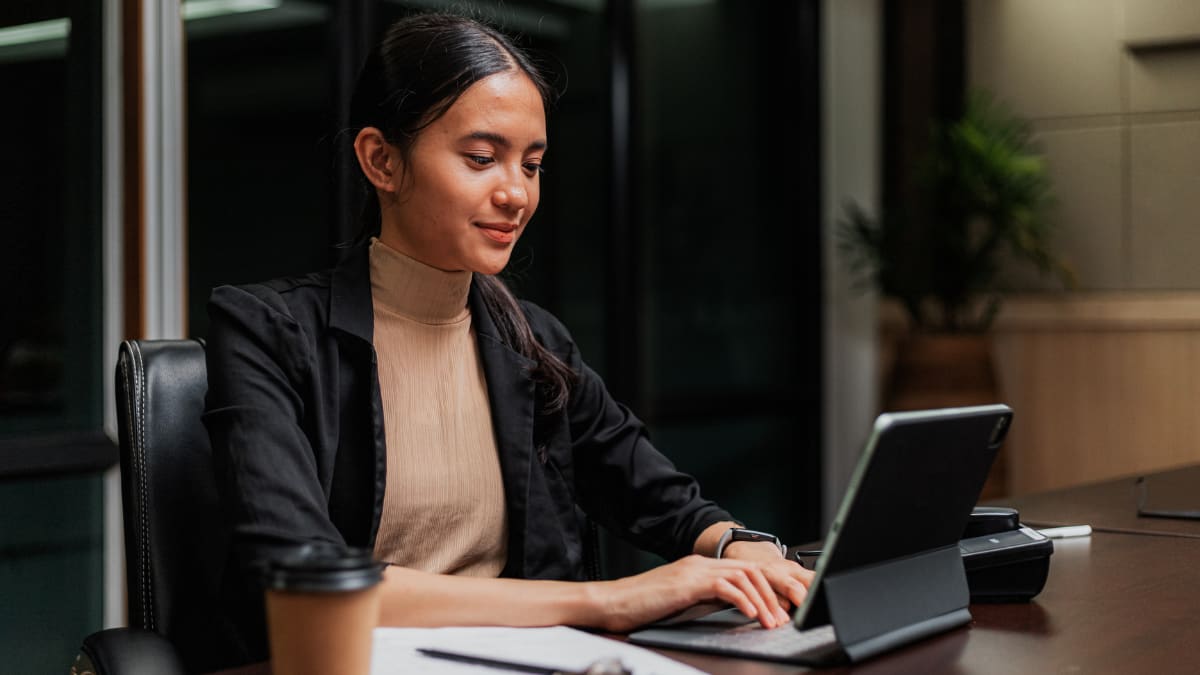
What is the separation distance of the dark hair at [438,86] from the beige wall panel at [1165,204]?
3.95 metres

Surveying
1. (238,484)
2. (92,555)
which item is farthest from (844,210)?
(238,484)

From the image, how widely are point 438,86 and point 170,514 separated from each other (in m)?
0.57

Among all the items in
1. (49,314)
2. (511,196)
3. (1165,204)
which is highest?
(1165,204)

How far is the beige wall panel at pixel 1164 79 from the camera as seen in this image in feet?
16.5

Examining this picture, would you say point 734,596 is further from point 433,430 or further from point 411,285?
point 411,285

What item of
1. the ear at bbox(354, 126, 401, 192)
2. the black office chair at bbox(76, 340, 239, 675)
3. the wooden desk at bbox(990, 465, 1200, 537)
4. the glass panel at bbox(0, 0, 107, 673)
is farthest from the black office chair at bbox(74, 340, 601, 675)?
the glass panel at bbox(0, 0, 107, 673)

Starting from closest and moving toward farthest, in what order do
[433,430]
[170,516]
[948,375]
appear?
1. [170,516]
2. [433,430]
3. [948,375]

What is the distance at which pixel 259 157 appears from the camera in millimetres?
3492

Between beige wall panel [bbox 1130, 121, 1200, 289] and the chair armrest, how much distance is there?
4.59 m

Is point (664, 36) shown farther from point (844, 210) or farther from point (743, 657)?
point (743, 657)

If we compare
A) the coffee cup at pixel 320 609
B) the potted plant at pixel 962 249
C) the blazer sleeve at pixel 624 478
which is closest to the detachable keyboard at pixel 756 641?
the coffee cup at pixel 320 609

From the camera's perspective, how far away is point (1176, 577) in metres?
1.53

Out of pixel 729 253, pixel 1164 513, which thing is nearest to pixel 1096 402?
pixel 729 253

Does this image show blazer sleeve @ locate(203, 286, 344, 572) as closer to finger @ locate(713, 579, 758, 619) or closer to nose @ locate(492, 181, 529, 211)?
nose @ locate(492, 181, 529, 211)
